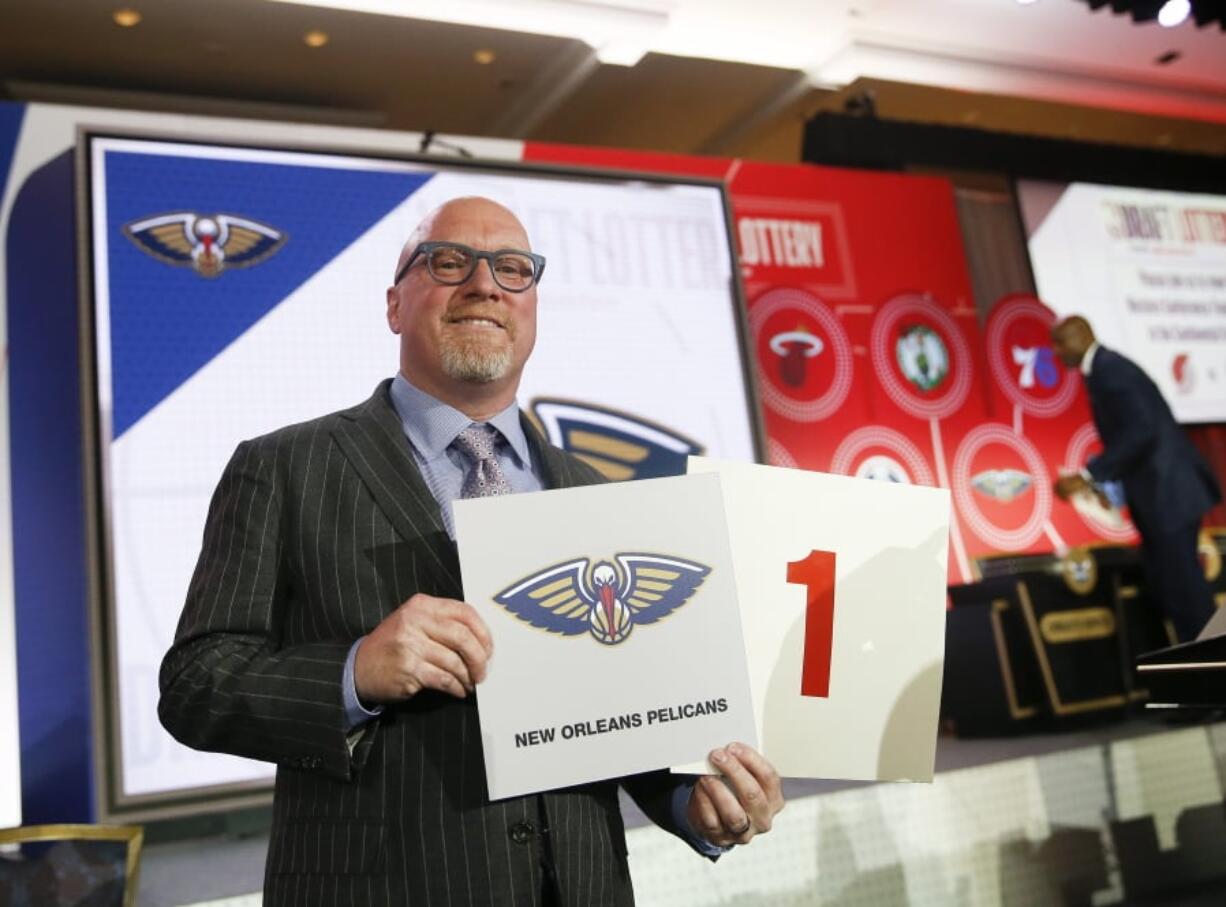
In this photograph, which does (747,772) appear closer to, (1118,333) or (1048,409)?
(1048,409)

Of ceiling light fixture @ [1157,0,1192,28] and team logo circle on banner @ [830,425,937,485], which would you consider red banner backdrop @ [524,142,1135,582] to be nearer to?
team logo circle on banner @ [830,425,937,485]

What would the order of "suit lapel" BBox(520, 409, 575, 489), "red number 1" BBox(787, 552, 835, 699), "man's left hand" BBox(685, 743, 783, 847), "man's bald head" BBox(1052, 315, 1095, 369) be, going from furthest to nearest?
"man's bald head" BBox(1052, 315, 1095, 369) → "suit lapel" BBox(520, 409, 575, 489) → "red number 1" BBox(787, 552, 835, 699) → "man's left hand" BBox(685, 743, 783, 847)

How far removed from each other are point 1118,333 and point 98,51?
16.2ft

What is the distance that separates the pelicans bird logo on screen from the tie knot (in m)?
0.25

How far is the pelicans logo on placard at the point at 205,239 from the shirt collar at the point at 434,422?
2.24 m

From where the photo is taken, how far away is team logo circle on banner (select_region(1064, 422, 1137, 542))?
199 inches

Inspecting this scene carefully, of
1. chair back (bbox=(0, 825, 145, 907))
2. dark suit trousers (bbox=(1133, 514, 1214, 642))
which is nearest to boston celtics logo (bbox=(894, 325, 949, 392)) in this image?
dark suit trousers (bbox=(1133, 514, 1214, 642))

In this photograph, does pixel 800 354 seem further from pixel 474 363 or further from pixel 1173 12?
pixel 474 363

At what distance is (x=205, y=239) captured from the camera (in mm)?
3301

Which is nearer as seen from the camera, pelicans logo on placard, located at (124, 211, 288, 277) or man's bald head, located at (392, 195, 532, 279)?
man's bald head, located at (392, 195, 532, 279)

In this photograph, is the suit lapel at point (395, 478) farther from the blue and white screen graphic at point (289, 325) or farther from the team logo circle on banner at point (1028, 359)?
the team logo circle on banner at point (1028, 359)

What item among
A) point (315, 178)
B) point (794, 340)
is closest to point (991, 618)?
point (794, 340)

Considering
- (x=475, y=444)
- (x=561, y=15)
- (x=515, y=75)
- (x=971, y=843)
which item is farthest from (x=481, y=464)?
(x=515, y=75)

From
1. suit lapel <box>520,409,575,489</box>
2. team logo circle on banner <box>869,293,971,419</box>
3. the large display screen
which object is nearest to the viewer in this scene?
suit lapel <box>520,409,575,489</box>
